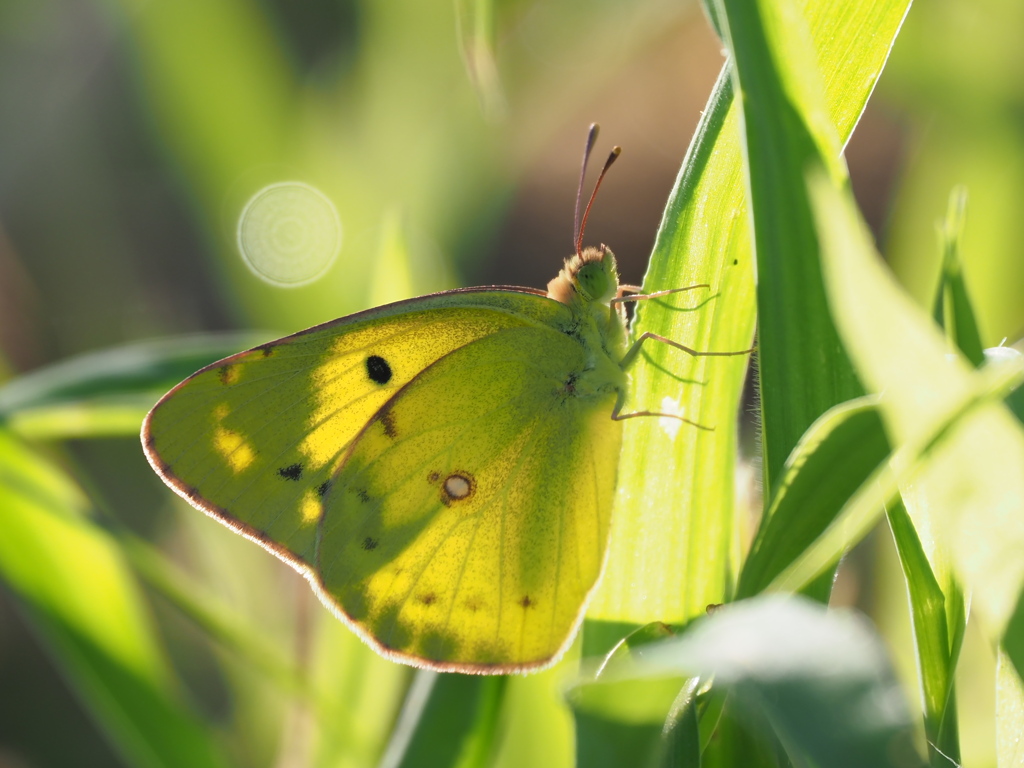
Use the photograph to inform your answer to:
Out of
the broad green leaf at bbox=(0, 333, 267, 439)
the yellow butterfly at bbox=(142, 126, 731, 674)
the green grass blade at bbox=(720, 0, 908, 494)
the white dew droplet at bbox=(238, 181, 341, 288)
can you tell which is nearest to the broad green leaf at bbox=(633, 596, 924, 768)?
the green grass blade at bbox=(720, 0, 908, 494)

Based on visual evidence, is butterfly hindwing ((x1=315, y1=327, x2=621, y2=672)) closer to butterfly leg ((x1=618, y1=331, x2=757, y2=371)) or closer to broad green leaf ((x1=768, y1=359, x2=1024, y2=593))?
butterfly leg ((x1=618, y1=331, x2=757, y2=371))

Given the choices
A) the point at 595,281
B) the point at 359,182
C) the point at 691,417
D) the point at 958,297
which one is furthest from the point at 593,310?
the point at 359,182

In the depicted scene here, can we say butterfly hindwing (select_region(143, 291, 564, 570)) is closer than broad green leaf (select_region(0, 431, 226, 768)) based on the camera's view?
Yes

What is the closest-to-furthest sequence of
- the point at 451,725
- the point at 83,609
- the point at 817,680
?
the point at 817,680
the point at 451,725
the point at 83,609

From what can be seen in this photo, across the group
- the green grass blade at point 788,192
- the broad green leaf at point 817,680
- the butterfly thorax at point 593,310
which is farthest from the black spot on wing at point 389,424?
the broad green leaf at point 817,680

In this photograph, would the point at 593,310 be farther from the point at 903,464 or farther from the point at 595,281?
the point at 903,464

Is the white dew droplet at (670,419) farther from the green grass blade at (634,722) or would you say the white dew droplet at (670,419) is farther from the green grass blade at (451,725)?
the green grass blade at (451,725)

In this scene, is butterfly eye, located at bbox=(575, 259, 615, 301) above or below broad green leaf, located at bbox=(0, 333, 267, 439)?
above
